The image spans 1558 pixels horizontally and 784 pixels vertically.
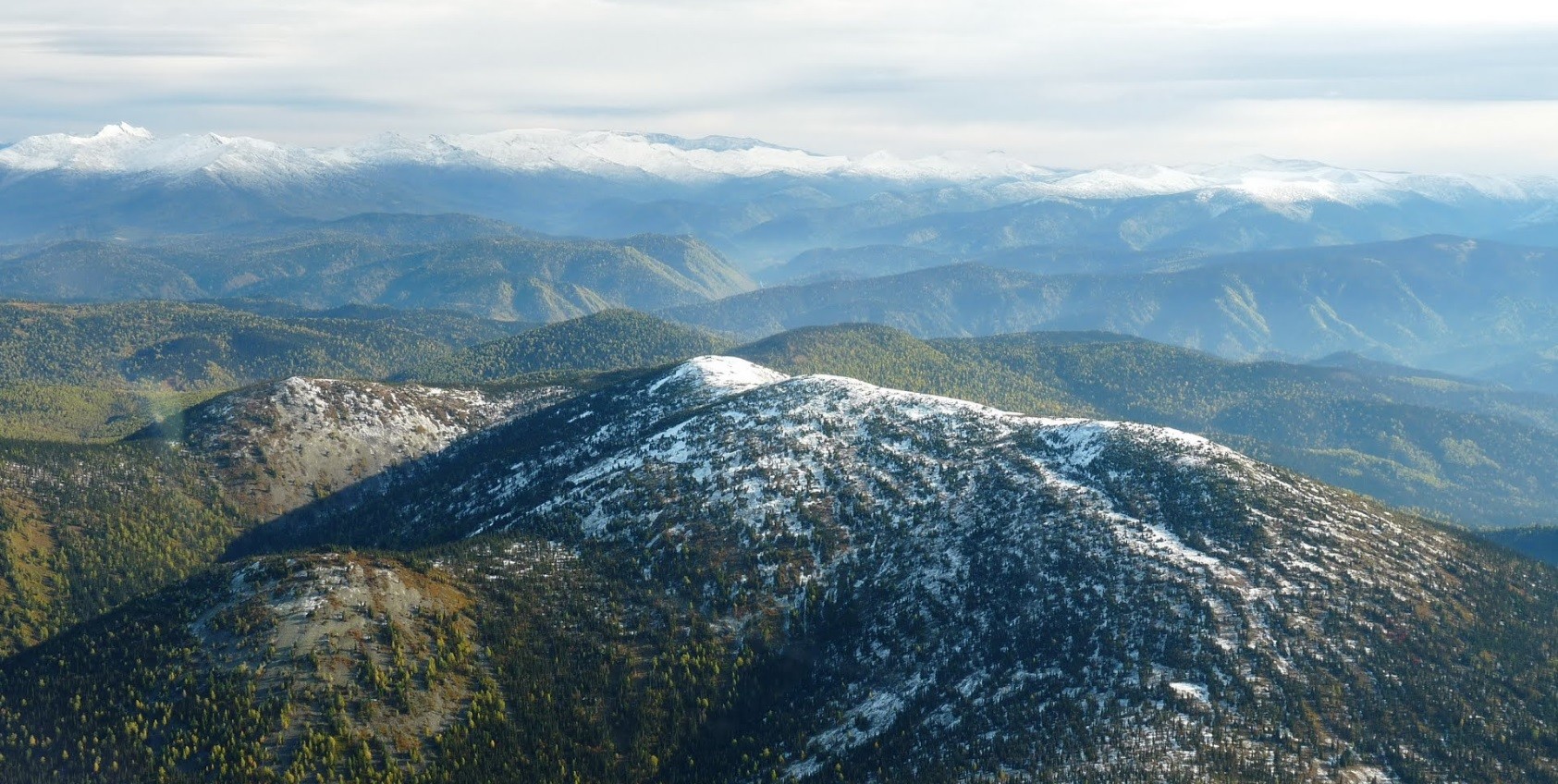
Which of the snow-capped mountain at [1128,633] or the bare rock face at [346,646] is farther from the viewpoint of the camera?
the bare rock face at [346,646]

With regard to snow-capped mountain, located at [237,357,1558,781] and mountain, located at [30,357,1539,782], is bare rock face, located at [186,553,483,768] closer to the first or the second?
mountain, located at [30,357,1539,782]

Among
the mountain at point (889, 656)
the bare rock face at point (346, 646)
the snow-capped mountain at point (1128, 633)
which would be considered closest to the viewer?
the snow-capped mountain at point (1128, 633)

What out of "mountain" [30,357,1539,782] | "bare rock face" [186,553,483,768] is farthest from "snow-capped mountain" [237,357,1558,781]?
"bare rock face" [186,553,483,768]

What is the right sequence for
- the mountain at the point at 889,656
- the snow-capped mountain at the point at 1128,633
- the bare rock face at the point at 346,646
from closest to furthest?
the snow-capped mountain at the point at 1128,633 < the mountain at the point at 889,656 < the bare rock face at the point at 346,646

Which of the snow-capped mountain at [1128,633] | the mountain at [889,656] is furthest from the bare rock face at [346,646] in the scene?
the snow-capped mountain at [1128,633]

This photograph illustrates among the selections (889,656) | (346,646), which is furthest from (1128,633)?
(346,646)

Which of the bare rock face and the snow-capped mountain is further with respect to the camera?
the bare rock face

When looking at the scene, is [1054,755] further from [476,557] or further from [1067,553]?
[476,557]

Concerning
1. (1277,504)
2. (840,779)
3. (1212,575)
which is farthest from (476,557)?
(1277,504)

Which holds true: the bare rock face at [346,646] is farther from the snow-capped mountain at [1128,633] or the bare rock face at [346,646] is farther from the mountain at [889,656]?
the snow-capped mountain at [1128,633]
